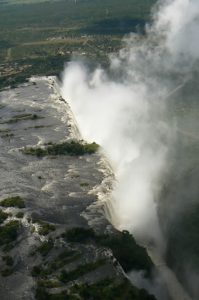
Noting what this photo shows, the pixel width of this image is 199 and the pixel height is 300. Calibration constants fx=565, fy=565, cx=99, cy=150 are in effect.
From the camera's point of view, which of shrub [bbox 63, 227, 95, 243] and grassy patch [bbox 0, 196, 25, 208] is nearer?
shrub [bbox 63, 227, 95, 243]

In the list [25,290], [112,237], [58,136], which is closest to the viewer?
[25,290]

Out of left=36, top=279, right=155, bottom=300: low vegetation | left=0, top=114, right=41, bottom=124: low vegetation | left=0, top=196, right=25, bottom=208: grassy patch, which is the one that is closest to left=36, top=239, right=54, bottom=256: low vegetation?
left=36, top=279, right=155, bottom=300: low vegetation

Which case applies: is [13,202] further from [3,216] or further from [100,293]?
[100,293]

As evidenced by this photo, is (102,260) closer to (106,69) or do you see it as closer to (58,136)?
(58,136)

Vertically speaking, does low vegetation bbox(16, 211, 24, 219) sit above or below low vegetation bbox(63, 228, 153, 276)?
above

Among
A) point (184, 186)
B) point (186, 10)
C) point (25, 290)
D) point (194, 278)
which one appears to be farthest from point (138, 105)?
point (25, 290)

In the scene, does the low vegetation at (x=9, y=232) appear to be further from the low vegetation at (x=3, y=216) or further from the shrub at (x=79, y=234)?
the shrub at (x=79, y=234)

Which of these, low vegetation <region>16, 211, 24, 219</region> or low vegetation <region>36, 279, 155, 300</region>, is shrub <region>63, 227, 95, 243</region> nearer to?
low vegetation <region>16, 211, 24, 219</region>
